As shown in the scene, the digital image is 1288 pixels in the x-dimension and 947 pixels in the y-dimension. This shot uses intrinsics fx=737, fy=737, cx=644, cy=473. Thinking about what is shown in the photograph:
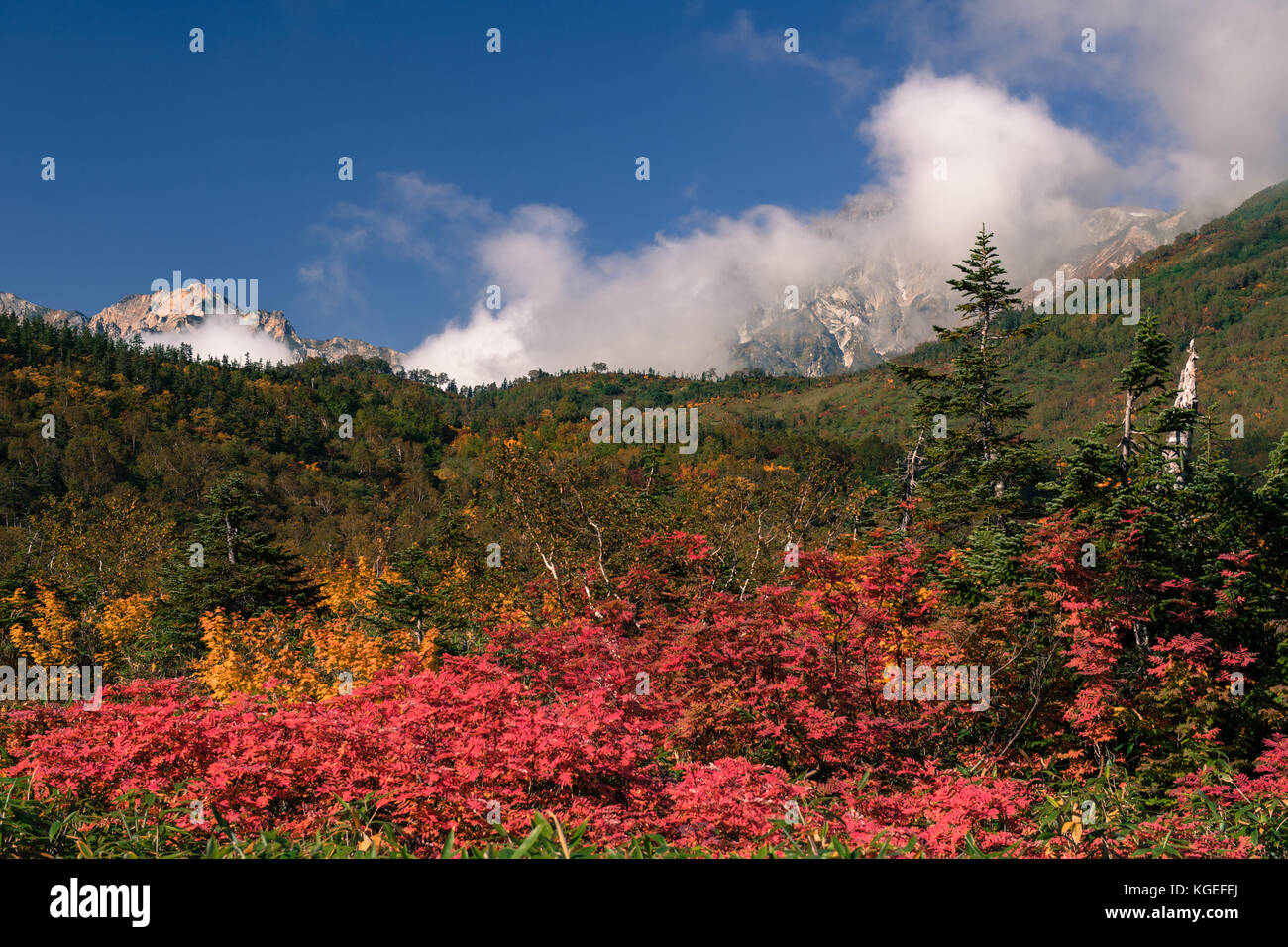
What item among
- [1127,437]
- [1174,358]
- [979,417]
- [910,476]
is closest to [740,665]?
[1127,437]

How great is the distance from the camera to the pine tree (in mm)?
16234

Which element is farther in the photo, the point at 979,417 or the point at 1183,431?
the point at 979,417

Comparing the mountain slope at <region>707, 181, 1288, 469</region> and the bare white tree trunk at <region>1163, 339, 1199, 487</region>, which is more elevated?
the mountain slope at <region>707, 181, 1288, 469</region>

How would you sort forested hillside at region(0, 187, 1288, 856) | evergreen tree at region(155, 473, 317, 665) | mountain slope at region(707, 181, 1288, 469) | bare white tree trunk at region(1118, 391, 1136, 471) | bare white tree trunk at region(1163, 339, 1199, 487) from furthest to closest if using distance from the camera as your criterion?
mountain slope at region(707, 181, 1288, 469) → evergreen tree at region(155, 473, 317, 665) → bare white tree trunk at region(1118, 391, 1136, 471) → bare white tree trunk at region(1163, 339, 1199, 487) → forested hillside at region(0, 187, 1288, 856)

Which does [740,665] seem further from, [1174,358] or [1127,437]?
[1174,358]

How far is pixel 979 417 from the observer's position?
17.3 metres

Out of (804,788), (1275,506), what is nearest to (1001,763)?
(804,788)

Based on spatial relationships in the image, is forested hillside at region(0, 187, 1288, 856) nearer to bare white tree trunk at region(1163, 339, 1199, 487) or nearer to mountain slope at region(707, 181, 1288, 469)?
bare white tree trunk at region(1163, 339, 1199, 487)

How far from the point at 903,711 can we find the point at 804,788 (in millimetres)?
3563

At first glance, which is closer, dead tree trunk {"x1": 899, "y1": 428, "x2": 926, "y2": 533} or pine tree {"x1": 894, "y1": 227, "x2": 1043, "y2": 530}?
pine tree {"x1": 894, "y1": 227, "x2": 1043, "y2": 530}

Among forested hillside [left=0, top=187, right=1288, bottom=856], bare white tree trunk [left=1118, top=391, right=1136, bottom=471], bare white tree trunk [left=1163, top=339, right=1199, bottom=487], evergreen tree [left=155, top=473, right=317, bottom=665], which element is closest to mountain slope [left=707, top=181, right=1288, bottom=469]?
bare white tree trunk [left=1163, top=339, right=1199, bottom=487]

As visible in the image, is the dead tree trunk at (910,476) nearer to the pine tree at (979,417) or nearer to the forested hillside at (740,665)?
the forested hillside at (740,665)

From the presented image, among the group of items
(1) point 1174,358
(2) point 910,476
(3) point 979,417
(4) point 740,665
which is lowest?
(4) point 740,665
